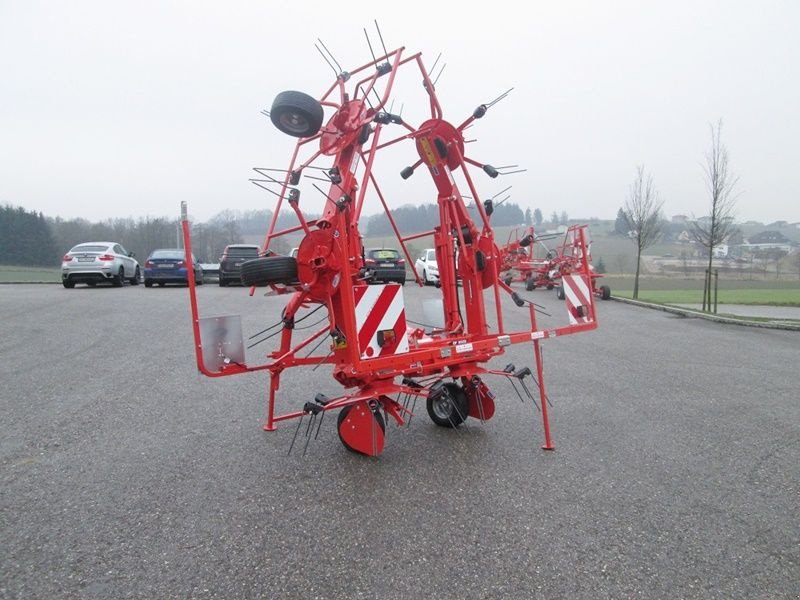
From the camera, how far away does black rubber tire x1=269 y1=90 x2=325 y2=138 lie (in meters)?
4.03

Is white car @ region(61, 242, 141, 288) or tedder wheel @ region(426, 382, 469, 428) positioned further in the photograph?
white car @ region(61, 242, 141, 288)

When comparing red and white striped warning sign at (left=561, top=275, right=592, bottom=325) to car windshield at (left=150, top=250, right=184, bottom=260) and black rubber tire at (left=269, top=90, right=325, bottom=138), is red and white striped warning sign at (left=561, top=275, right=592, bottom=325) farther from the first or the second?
car windshield at (left=150, top=250, right=184, bottom=260)

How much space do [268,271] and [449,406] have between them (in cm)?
207

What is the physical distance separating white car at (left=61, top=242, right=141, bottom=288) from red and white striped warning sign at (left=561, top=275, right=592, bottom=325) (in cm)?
1772

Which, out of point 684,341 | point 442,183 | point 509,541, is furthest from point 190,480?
A: point 684,341

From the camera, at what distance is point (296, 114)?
408 cm

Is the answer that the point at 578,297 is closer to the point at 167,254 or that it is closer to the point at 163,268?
the point at 163,268

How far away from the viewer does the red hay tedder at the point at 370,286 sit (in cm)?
407

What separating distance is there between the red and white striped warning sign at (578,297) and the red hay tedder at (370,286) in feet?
0.03

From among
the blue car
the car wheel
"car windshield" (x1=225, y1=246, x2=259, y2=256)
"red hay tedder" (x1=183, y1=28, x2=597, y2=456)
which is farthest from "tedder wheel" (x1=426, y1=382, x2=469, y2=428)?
"car windshield" (x1=225, y1=246, x2=259, y2=256)

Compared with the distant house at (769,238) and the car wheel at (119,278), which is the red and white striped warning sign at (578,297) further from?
the distant house at (769,238)

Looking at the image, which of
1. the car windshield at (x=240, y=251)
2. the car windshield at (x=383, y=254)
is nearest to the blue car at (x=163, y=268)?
the car windshield at (x=240, y=251)

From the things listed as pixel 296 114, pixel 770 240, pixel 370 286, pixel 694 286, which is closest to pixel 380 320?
pixel 370 286

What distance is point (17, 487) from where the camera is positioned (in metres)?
3.60
